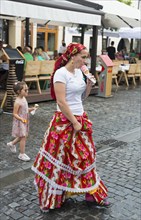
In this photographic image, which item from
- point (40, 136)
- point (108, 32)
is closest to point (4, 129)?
point (40, 136)

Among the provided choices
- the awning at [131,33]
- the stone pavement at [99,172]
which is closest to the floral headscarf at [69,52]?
the stone pavement at [99,172]

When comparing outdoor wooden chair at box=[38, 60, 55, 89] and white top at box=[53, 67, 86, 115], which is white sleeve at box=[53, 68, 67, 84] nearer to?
white top at box=[53, 67, 86, 115]

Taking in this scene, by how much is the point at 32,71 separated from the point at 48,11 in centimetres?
176

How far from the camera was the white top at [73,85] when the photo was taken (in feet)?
11.3

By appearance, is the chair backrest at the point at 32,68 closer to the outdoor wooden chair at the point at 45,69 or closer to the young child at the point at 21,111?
the outdoor wooden chair at the point at 45,69

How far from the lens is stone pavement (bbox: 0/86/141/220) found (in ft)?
12.1

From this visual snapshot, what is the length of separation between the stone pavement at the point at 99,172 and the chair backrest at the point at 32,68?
119 cm

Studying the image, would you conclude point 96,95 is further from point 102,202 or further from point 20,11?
point 102,202

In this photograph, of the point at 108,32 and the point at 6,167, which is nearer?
the point at 6,167

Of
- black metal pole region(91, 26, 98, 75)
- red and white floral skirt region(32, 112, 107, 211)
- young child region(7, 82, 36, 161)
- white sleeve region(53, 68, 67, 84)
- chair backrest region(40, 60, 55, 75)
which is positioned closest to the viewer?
white sleeve region(53, 68, 67, 84)

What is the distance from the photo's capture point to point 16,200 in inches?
155

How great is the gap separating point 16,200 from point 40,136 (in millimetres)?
2636

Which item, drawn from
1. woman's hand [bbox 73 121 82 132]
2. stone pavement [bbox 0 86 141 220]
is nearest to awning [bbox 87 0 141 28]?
stone pavement [bbox 0 86 141 220]

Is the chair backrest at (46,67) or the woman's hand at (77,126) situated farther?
the chair backrest at (46,67)
